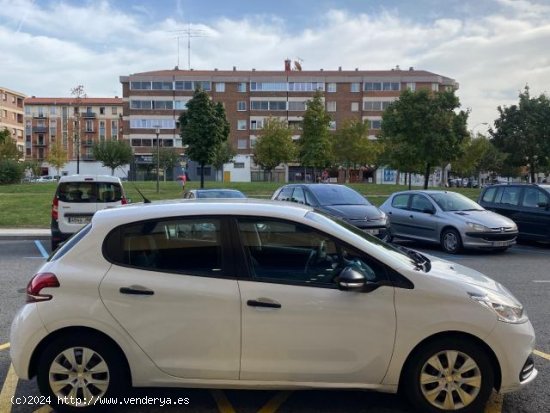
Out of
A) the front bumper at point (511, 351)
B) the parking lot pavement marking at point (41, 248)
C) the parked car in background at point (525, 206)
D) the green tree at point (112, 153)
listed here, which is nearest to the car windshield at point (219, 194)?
the parking lot pavement marking at point (41, 248)

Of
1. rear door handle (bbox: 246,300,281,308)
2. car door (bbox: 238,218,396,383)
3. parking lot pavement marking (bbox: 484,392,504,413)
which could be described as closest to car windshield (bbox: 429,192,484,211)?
parking lot pavement marking (bbox: 484,392,504,413)

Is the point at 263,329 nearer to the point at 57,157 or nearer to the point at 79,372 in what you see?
the point at 79,372

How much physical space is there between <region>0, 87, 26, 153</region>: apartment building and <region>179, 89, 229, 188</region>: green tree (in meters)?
69.5

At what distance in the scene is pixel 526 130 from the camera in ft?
92.5

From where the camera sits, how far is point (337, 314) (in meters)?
3.56

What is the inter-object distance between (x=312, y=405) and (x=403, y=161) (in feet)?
80.4

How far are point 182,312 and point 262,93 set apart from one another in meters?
73.7

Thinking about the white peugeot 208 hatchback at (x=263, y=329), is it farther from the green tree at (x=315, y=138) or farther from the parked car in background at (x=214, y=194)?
the green tree at (x=315, y=138)

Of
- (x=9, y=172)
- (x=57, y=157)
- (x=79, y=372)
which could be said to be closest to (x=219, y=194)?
(x=79, y=372)

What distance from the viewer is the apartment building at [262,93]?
7512cm

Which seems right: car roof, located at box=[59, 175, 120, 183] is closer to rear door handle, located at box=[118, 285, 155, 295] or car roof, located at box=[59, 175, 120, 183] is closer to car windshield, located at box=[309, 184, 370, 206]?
car windshield, located at box=[309, 184, 370, 206]

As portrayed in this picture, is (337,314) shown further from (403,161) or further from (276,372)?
(403,161)

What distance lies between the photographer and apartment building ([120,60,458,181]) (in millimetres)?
75125

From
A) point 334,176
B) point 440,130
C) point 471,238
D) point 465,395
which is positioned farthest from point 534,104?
point 334,176
